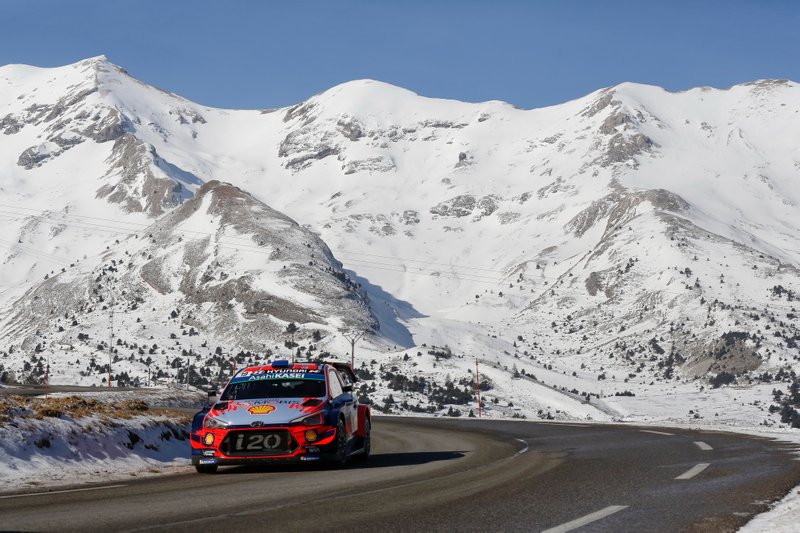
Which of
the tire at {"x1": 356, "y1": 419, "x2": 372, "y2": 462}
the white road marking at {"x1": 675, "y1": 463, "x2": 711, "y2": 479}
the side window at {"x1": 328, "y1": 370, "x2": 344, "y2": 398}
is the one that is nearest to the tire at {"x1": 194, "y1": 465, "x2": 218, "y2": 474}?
the side window at {"x1": 328, "y1": 370, "x2": 344, "y2": 398}

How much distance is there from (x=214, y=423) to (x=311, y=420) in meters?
1.75

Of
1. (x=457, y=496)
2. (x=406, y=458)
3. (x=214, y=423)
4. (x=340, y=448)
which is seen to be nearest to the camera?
(x=457, y=496)

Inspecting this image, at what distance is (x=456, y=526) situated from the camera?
32.9 ft

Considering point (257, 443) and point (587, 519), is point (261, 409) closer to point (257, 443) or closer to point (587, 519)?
point (257, 443)

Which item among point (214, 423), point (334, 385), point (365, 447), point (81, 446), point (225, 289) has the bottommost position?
point (81, 446)

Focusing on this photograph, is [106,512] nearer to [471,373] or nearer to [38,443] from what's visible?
[38,443]

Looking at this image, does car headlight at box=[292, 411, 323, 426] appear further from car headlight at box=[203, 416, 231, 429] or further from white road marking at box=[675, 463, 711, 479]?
white road marking at box=[675, 463, 711, 479]

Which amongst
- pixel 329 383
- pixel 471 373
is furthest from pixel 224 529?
pixel 471 373

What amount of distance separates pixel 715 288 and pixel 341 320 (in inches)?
2890

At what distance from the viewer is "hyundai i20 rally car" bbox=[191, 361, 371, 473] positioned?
55.0 feet

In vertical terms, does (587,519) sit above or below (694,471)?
below

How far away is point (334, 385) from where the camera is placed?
19125 millimetres

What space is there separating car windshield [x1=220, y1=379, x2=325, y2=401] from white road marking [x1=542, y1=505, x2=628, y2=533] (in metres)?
7.98

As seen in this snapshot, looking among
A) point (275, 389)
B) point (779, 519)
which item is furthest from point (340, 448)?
point (779, 519)
